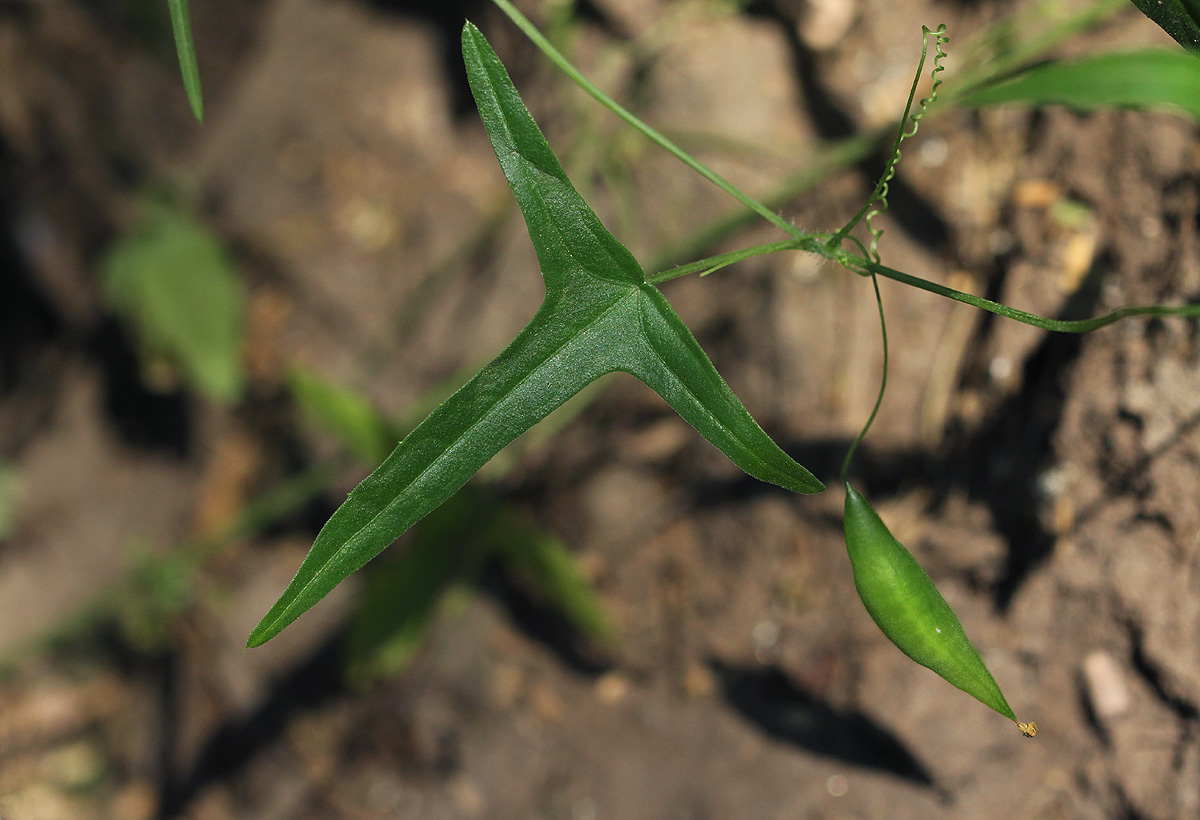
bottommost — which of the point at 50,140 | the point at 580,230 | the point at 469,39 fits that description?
the point at 580,230

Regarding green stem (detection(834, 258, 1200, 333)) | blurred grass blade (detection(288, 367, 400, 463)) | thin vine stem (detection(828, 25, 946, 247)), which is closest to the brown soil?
blurred grass blade (detection(288, 367, 400, 463))

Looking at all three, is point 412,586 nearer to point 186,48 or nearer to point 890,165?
point 186,48

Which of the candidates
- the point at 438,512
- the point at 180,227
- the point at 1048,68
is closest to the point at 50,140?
the point at 180,227

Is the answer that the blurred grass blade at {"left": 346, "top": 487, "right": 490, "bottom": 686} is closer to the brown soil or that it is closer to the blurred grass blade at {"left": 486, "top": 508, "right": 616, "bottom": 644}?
the blurred grass blade at {"left": 486, "top": 508, "right": 616, "bottom": 644}

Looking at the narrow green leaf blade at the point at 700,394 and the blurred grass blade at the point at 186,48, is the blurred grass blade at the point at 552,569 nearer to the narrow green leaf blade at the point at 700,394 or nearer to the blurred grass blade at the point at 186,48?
the narrow green leaf blade at the point at 700,394

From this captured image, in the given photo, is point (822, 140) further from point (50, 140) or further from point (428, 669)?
point (50, 140)

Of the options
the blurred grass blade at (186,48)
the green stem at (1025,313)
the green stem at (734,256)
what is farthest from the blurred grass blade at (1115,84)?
the blurred grass blade at (186,48)

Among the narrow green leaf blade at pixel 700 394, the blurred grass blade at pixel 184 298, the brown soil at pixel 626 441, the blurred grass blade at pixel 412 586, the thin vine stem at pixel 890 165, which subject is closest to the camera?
the thin vine stem at pixel 890 165

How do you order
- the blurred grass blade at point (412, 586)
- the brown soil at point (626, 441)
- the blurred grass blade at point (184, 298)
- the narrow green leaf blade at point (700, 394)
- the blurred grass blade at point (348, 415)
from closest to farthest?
the narrow green leaf blade at point (700, 394) → the brown soil at point (626, 441) → the blurred grass blade at point (348, 415) → the blurred grass blade at point (412, 586) → the blurred grass blade at point (184, 298)
